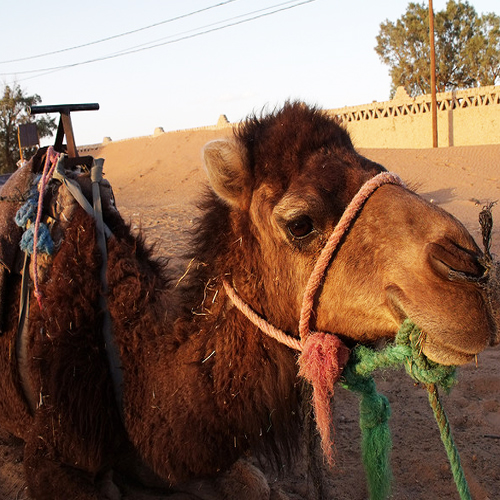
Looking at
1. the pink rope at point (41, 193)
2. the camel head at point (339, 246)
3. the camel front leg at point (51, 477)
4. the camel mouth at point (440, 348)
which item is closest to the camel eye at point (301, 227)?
the camel head at point (339, 246)

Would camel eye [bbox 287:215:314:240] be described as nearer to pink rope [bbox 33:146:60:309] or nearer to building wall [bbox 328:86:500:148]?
pink rope [bbox 33:146:60:309]

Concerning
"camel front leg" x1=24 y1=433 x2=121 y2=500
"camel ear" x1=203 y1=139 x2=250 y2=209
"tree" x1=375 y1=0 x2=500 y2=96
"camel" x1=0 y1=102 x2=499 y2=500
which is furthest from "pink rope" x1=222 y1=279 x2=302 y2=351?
"tree" x1=375 y1=0 x2=500 y2=96

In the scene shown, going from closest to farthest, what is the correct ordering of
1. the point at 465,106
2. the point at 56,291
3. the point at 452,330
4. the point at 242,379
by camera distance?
the point at 452,330, the point at 242,379, the point at 56,291, the point at 465,106

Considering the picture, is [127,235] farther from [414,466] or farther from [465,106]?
[465,106]

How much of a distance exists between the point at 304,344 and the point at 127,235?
144 centimetres

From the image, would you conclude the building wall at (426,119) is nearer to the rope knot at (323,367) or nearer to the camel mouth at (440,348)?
the rope knot at (323,367)

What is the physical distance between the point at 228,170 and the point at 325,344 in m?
0.92

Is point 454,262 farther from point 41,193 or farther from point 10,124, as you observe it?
point 10,124

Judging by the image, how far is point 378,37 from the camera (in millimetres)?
45312

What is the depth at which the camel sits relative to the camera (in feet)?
6.52

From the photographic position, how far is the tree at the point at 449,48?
40.2 metres

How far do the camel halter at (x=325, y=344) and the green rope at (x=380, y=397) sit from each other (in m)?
0.10

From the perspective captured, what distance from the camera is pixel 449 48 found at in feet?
138

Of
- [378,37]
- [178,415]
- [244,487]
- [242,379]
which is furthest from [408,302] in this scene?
[378,37]
